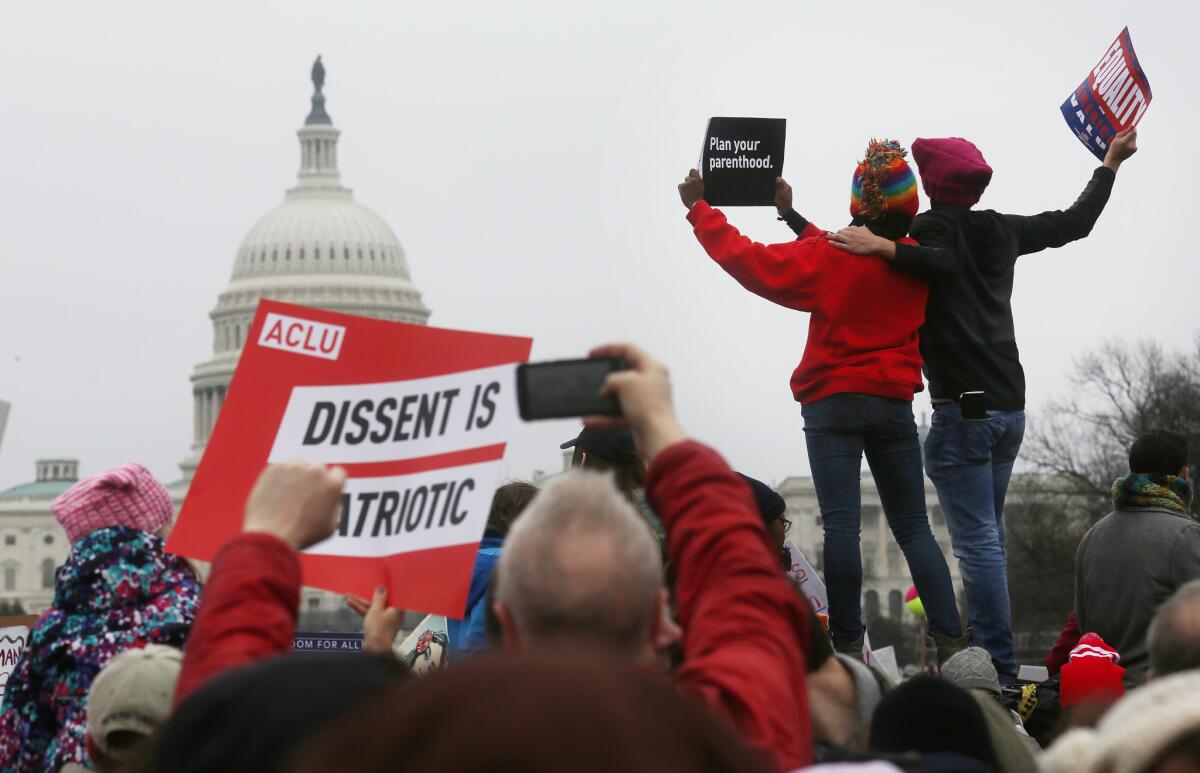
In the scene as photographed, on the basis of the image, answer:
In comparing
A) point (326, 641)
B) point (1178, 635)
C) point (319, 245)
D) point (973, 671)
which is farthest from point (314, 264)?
point (1178, 635)

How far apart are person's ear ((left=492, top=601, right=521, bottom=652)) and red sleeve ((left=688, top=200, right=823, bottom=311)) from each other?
15.0 feet

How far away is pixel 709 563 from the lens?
3.38 metres

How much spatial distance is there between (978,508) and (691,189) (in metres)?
1.53

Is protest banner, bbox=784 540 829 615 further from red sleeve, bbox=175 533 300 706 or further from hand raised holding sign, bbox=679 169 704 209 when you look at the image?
red sleeve, bbox=175 533 300 706

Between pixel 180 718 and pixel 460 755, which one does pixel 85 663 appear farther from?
pixel 460 755

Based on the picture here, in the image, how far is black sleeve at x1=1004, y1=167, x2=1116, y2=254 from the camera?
335 inches

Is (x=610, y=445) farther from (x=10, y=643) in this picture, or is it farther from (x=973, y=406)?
(x=10, y=643)

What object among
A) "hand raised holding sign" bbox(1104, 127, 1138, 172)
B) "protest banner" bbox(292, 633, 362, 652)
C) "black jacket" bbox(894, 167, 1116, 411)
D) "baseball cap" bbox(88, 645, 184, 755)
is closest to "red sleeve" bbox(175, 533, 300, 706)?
"baseball cap" bbox(88, 645, 184, 755)

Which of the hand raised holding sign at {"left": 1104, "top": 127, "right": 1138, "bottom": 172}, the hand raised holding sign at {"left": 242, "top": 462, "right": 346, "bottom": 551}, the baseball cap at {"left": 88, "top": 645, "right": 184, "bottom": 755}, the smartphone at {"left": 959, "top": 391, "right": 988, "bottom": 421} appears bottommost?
the baseball cap at {"left": 88, "top": 645, "right": 184, "bottom": 755}

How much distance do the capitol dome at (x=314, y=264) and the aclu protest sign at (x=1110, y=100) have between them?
433ft

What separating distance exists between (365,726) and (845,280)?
591cm

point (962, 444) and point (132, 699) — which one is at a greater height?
point (962, 444)

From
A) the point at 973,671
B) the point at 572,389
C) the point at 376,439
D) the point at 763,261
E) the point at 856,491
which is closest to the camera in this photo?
the point at 572,389

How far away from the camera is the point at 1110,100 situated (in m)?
9.12
